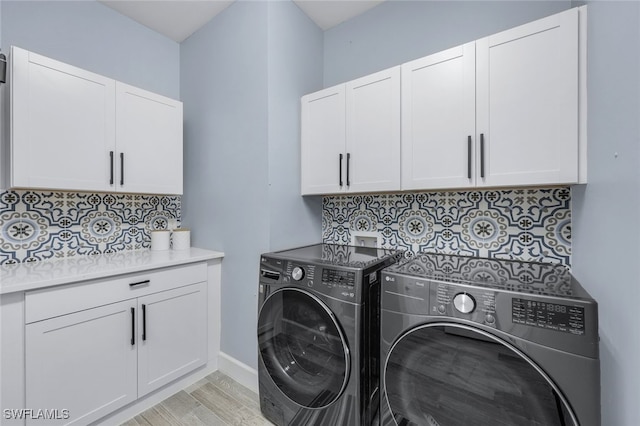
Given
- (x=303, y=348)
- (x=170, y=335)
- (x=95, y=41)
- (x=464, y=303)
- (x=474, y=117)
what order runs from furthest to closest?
(x=95, y=41)
(x=170, y=335)
(x=303, y=348)
(x=474, y=117)
(x=464, y=303)

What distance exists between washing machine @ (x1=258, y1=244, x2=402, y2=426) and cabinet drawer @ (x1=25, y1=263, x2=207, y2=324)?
0.64m

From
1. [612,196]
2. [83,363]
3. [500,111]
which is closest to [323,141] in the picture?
[500,111]

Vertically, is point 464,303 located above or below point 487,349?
above

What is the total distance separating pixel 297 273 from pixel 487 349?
0.85 metres

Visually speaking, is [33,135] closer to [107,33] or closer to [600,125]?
[107,33]

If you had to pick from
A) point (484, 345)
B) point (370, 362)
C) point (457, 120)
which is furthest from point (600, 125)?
point (370, 362)

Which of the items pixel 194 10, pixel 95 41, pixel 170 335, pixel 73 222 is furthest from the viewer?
pixel 194 10

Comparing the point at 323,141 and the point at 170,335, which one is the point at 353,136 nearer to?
the point at 323,141

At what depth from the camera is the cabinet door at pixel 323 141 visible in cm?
175

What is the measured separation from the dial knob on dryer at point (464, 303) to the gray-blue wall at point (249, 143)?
1.13m

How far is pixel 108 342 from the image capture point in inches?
57.0

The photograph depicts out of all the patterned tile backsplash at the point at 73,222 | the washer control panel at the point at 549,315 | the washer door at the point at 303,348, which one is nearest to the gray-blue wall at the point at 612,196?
the washer control panel at the point at 549,315

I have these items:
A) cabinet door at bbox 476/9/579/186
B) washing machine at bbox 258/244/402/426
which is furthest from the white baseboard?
cabinet door at bbox 476/9/579/186

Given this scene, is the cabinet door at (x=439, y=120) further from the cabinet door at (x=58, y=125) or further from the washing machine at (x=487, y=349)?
the cabinet door at (x=58, y=125)
